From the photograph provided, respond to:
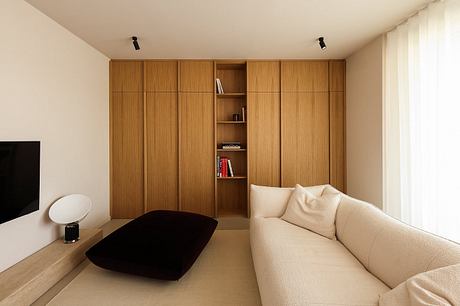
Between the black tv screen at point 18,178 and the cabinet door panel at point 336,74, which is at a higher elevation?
the cabinet door panel at point 336,74

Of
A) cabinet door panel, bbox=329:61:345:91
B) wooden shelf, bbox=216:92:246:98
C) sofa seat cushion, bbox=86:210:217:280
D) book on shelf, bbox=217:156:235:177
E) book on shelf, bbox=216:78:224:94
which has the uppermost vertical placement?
cabinet door panel, bbox=329:61:345:91


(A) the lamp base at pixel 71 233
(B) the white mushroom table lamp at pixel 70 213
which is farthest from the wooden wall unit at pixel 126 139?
(A) the lamp base at pixel 71 233

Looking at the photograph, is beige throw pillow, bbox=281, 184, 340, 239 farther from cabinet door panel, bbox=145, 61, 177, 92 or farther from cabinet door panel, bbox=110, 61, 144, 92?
cabinet door panel, bbox=110, 61, 144, 92

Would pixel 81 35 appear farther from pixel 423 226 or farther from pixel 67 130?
pixel 423 226

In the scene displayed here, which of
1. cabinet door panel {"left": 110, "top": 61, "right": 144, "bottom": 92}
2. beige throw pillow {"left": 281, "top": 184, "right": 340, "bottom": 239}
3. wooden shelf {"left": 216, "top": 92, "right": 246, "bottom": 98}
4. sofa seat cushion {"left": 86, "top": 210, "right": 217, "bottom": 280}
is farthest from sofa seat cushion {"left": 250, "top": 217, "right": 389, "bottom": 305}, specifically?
cabinet door panel {"left": 110, "top": 61, "right": 144, "bottom": 92}

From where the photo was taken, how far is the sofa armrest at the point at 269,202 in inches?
101

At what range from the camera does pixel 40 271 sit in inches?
71.9

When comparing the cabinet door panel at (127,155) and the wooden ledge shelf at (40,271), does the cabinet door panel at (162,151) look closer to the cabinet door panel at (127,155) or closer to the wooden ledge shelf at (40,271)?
the cabinet door panel at (127,155)

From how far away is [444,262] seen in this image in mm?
1109

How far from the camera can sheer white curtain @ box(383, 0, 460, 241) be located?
2.03 metres

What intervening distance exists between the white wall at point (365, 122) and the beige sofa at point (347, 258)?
1303 millimetres

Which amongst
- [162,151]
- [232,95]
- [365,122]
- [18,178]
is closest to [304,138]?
[365,122]

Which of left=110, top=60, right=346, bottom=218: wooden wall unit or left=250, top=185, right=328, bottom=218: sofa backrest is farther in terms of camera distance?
left=110, top=60, right=346, bottom=218: wooden wall unit

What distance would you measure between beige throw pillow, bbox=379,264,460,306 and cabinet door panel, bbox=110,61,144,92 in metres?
3.80
